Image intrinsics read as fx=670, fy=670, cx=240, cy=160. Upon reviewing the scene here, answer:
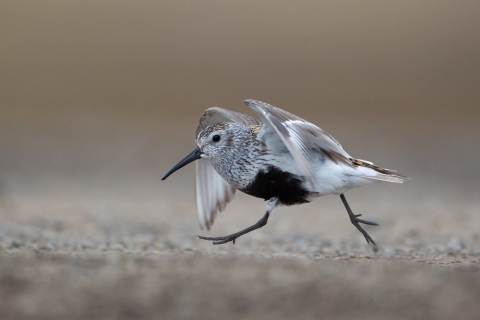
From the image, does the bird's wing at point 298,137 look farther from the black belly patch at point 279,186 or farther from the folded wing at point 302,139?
the black belly patch at point 279,186

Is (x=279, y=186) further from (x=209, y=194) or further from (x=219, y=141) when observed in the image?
(x=209, y=194)

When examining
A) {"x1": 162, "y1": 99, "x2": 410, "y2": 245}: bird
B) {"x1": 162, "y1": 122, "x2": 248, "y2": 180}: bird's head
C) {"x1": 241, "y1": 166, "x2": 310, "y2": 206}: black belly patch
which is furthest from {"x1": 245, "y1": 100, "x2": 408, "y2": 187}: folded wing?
{"x1": 162, "y1": 122, "x2": 248, "y2": 180}: bird's head

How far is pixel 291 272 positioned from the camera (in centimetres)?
507

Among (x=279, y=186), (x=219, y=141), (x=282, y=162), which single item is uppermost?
(x=219, y=141)

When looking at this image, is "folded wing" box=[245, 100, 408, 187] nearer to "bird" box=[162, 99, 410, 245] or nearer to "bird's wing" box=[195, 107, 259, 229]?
"bird" box=[162, 99, 410, 245]

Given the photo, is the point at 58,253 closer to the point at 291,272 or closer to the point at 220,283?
the point at 220,283

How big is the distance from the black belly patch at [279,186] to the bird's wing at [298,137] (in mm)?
171

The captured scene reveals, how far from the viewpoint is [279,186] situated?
572 centimetres

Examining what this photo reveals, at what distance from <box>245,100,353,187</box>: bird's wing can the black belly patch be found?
171 millimetres

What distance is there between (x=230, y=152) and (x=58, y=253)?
1.68 m

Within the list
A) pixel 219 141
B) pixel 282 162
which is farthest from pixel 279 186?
pixel 219 141

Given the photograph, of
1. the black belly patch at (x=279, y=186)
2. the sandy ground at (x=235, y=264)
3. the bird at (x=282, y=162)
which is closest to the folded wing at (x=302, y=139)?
the bird at (x=282, y=162)

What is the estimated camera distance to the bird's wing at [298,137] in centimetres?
530

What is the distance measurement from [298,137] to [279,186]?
0.47m
